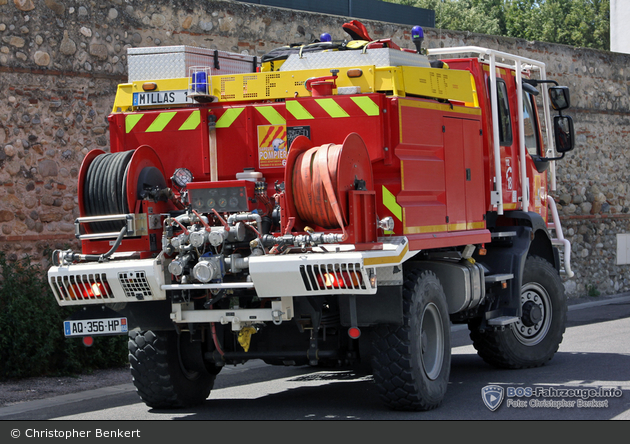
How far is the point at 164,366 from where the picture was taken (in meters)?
7.97

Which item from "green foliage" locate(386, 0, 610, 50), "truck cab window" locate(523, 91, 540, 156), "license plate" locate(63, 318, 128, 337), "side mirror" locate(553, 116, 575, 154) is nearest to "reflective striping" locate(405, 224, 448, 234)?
"license plate" locate(63, 318, 128, 337)

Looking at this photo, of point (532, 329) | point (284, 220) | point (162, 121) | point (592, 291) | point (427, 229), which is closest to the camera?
point (284, 220)

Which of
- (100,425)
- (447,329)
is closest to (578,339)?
(447,329)

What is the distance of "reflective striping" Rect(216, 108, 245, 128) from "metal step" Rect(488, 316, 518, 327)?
3.40 meters

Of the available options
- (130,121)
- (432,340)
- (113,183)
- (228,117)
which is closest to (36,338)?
(130,121)

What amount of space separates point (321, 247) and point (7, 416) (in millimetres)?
3597

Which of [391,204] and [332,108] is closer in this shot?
[391,204]

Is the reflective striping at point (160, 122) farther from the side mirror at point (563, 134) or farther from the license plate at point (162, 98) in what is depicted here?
the side mirror at point (563, 134)

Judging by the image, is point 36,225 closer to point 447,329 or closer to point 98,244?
point 98,244

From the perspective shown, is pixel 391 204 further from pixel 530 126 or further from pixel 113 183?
pixel 530 126

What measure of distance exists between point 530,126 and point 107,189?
5.60 meters

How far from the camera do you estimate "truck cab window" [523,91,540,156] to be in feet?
35.5

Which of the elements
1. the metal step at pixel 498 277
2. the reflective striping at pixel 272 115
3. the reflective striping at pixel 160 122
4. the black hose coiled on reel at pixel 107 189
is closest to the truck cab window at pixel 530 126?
the metal step at pixel 498 277

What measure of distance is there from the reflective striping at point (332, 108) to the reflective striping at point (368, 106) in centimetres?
14
